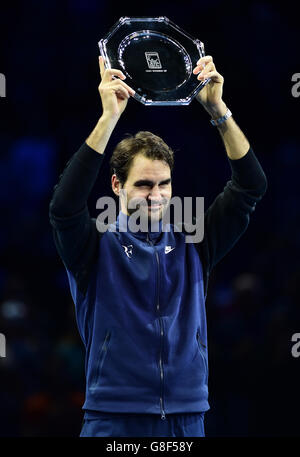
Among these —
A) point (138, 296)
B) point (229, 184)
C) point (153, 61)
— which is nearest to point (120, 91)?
point (153, 61)

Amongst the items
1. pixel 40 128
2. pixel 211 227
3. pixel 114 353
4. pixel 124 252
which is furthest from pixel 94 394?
pixel 40 128

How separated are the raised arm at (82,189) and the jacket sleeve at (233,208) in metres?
0.40

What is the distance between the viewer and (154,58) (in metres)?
2.10

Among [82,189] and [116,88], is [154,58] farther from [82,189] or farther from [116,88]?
[82,189]

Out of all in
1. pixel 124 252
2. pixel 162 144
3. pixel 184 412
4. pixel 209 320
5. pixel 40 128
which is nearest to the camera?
pixel 184 412

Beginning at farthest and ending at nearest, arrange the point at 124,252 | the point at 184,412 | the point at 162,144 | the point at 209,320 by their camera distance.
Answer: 1. the point at 209,320
2. the point at 162,144
3. the point at 124,252
4. the point at 184,412

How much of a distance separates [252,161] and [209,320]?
1.84 m

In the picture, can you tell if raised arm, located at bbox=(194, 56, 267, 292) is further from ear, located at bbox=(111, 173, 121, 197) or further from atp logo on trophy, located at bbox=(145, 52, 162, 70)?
ear, located at bbox=(111, 173, 121, 197)

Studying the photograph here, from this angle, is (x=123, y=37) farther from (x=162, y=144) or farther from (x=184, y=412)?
(x=184, y=412)

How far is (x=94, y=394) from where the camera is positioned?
1.87 metres

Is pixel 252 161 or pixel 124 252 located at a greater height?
pixel 252 161

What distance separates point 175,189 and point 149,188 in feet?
6.10

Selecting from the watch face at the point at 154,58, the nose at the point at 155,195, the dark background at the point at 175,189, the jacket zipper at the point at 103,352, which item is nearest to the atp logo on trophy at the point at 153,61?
the watch face at the point at 154,58

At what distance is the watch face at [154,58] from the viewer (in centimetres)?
202
